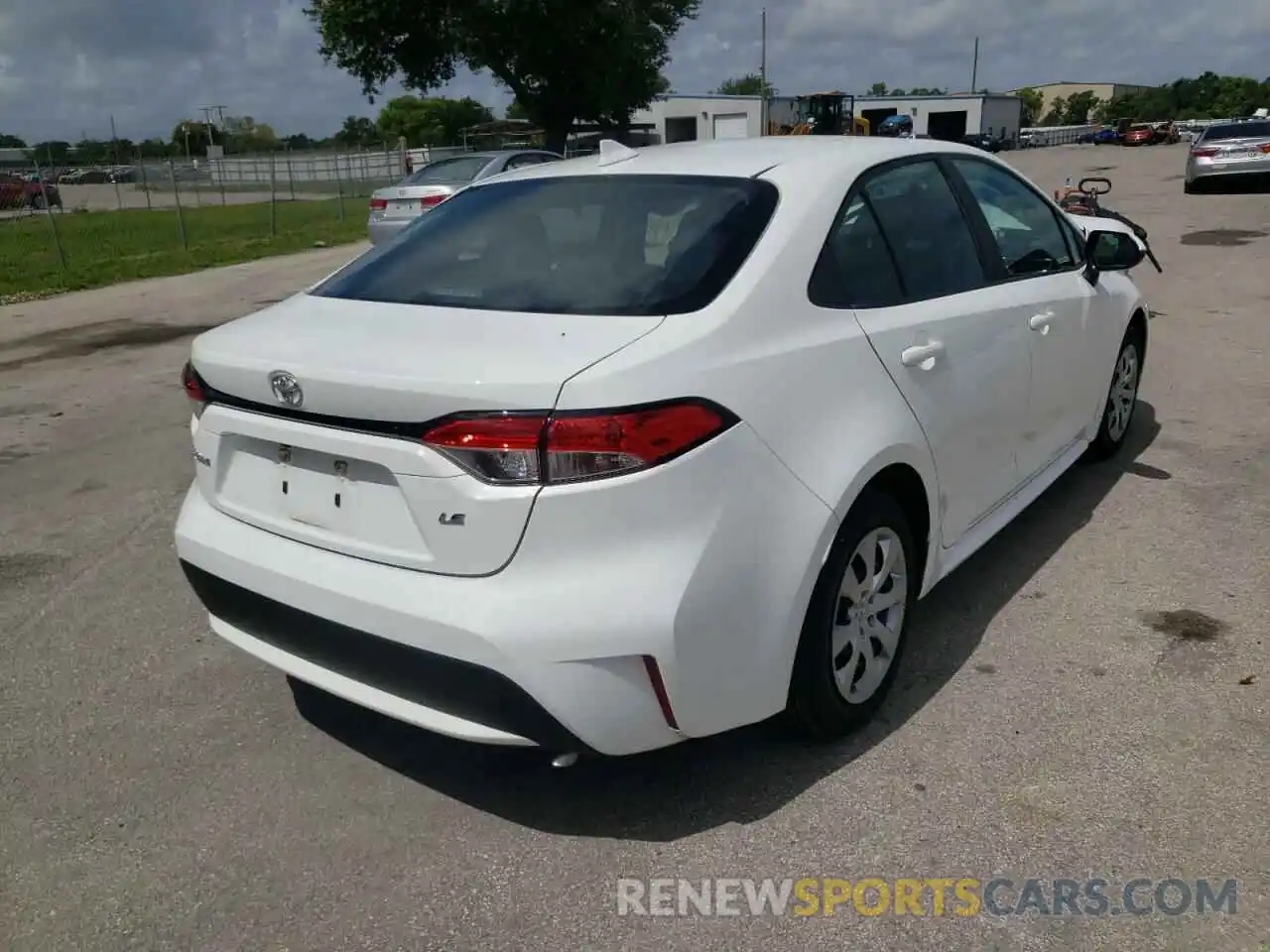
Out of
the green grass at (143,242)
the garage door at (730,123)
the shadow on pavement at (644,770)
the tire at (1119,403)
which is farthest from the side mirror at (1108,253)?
the garage door at (730,123)

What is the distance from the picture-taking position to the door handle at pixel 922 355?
3059 mm

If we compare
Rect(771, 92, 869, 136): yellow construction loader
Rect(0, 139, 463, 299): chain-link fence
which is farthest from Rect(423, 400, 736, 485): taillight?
Rect(771, 92, 869, 136): yellow construction loader

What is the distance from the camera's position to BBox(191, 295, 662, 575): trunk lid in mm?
2328

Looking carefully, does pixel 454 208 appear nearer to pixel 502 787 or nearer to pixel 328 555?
pixel 328 555

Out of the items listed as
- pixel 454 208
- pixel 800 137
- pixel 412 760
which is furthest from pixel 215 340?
pixel 800 137

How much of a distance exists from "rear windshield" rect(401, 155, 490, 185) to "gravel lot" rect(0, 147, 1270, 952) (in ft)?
36.9

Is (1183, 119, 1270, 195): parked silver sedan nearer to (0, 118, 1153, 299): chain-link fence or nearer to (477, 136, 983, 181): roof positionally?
(0, 118, 1153, 299): chain-link fence

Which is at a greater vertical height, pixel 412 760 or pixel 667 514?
pixel 667 514

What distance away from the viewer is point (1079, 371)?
443 cm

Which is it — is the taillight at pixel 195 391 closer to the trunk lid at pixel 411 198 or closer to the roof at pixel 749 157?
the roof at pixel 749 157

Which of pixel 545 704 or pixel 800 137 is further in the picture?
pixel 800 137

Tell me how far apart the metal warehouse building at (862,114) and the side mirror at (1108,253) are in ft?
186

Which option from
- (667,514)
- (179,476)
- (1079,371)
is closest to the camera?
(667,514)

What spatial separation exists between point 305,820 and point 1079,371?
11.4 feet
